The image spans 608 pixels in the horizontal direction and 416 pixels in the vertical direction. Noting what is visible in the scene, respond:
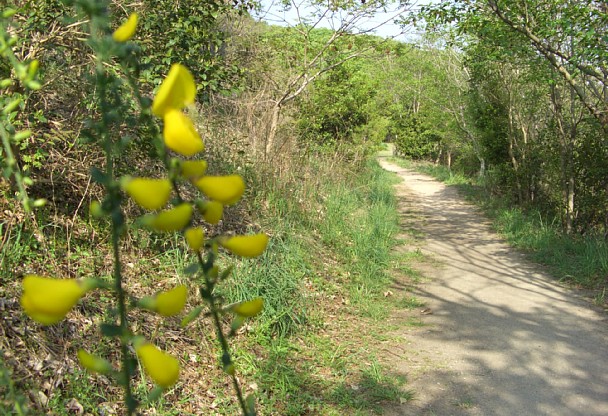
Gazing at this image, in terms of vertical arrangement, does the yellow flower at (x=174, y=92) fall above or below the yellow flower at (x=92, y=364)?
above

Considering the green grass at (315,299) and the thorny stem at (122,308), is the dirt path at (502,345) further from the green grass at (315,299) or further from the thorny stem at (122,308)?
the thorny stem at (122,308)

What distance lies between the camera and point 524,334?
511cm

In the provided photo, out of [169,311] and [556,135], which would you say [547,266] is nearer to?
[556,135]

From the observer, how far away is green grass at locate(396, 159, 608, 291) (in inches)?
268

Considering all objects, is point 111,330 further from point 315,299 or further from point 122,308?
point 315,299

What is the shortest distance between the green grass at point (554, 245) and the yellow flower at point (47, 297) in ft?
22.7

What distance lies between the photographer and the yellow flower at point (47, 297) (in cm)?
63

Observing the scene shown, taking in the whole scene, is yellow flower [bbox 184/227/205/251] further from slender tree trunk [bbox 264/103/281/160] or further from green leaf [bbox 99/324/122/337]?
slender tree trunk [bbox 264/103/281/160]

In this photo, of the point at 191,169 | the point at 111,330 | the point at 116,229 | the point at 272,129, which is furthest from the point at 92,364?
the point at 272,129

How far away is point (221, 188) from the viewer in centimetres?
69

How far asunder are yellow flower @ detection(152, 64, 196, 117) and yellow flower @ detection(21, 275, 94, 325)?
24 centimetres

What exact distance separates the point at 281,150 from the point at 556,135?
555 centimetres

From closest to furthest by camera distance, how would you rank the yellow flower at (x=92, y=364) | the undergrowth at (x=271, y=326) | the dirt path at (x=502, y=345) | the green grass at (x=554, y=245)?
the yellow flower at (x=92, y=364)
the undergrowth at (x=271, y=326)
the dirt path at (x=502, y=345)
the green grass at (x=554, y=245)

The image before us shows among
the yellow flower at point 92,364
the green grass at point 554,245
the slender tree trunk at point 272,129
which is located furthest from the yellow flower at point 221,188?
the green grass at point 554,245
